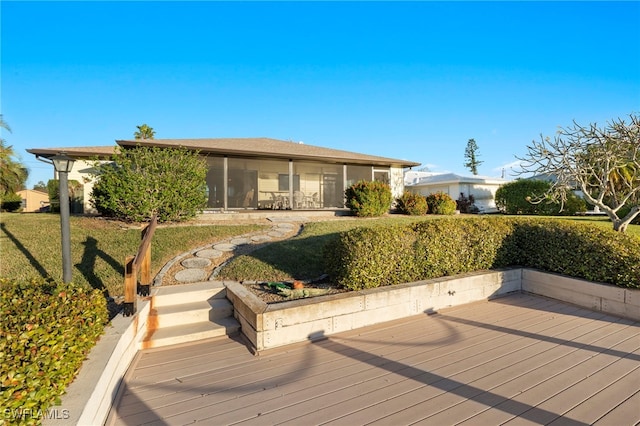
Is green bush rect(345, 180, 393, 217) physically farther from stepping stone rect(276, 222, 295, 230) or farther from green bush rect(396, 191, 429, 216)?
stepping stone rect(276, 222, 295, 230)

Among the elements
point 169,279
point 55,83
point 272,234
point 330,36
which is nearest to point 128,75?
point 55,83

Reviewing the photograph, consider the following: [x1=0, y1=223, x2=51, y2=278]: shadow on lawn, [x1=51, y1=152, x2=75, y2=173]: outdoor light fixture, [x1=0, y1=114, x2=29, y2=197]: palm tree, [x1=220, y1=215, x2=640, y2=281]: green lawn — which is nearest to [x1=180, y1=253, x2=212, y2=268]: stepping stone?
[x1=220, y1=215, x2=640, y2=281]: green lawn

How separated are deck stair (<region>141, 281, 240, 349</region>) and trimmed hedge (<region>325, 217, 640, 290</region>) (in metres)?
1.59

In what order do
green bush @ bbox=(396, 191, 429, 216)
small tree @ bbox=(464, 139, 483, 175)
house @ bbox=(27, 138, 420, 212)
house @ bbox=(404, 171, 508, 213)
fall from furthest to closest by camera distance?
small tree @ bbox=(464, 139, 483, 175) → house @ bbox=(404, 171, 508, 213) → green bush @ bbox=(396, 191, 429, 216) → house @ bbox=(27, 138, 420, 212)

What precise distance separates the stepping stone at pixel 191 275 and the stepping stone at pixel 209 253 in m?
0.72

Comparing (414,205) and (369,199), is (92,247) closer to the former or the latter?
(369,199)

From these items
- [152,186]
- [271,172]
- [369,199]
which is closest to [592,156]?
[369,199]

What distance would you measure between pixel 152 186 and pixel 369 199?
7.66 meters

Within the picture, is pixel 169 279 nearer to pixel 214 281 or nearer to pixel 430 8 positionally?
pixel 214 281

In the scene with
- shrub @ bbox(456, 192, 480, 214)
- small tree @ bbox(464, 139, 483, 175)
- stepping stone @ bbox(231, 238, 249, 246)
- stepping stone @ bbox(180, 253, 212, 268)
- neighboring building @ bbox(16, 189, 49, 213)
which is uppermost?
small tree @ bbox(464, 139, 483, 175)

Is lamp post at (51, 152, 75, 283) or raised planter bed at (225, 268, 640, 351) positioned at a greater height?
lamp post at (51, 152, 75, 283)

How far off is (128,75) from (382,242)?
13.2 meters

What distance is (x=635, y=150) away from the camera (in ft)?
20.2

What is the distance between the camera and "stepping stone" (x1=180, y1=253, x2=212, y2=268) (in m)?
5.30
